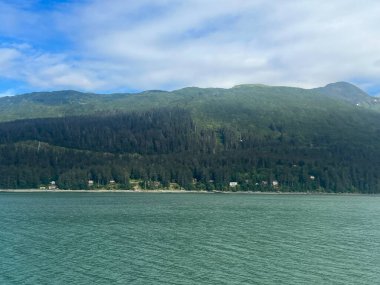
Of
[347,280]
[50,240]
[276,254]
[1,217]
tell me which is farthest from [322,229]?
[1,217]

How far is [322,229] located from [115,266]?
156 feet

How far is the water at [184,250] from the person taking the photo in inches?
1769

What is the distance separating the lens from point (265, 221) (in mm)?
91812

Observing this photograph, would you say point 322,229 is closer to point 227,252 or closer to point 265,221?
point 265,221

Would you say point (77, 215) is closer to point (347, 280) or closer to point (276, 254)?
point (276, 254)

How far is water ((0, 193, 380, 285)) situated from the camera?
44938 millimetres

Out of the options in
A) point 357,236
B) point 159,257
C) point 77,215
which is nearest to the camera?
point 159,257

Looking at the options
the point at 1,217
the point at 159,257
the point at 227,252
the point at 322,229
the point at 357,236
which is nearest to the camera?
the point at 159,257

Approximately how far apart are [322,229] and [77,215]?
52.7m

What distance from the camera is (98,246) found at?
59.6 metres

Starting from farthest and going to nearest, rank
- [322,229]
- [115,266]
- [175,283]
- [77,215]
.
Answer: [77,215] < [322,229] < [115,266] < [175,283]

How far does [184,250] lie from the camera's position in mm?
58375

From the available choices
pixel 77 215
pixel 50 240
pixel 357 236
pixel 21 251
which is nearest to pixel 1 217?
pixel 77 215

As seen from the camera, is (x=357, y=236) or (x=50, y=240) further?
(x=357, y=236)
